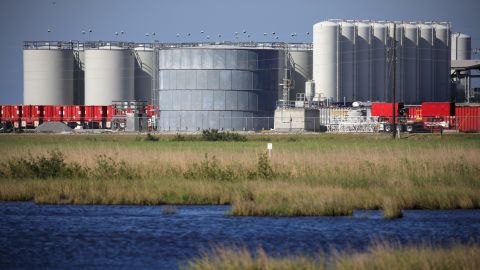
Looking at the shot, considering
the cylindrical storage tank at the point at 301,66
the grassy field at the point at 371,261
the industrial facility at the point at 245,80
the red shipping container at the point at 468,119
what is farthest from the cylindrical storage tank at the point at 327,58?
the grassy field at the point at 371,261

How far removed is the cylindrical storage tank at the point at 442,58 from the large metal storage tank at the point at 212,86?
2735cm

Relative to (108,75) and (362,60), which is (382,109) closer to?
(362,60)

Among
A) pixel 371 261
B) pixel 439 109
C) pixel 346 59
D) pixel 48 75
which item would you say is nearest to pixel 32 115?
pixel 48 75

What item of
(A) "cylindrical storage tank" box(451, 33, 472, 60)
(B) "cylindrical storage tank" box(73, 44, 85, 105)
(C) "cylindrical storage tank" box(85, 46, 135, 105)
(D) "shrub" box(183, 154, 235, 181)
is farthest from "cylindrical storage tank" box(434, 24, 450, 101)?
(D) "shrub" box(183, 154, 235, 181)

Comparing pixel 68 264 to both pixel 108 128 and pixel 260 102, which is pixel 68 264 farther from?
pixel 108 128

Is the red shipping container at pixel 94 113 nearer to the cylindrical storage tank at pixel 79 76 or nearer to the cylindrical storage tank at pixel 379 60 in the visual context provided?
the cylindrical storage tank at pixel 79 76

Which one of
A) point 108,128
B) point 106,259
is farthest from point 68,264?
point 108,128

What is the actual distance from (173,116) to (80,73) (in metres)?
30.7

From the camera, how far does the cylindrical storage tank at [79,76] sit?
12719 centimetres

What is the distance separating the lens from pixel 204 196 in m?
35.4

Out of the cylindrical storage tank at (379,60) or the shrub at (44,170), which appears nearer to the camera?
the shrub at (44,170)

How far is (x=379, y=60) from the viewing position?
4513 inches

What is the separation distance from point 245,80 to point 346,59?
1824 cm

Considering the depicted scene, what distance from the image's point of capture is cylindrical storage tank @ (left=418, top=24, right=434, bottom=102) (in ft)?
384
